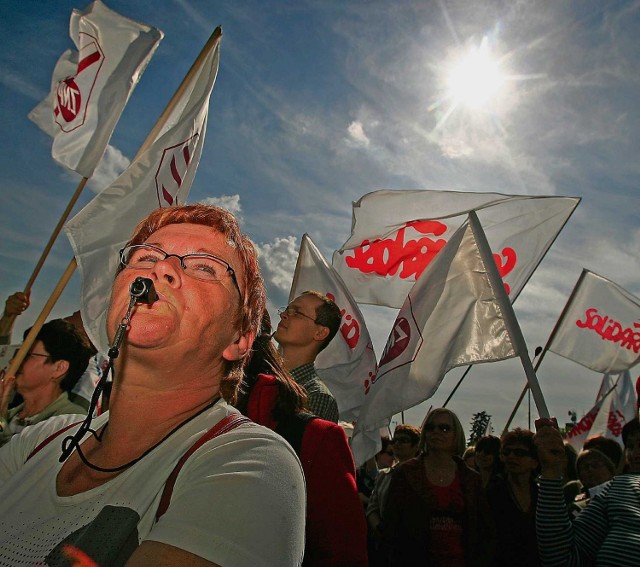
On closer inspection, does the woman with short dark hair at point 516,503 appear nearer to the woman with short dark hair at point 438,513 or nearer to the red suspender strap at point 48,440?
the woman with short dark hair at point 438,513

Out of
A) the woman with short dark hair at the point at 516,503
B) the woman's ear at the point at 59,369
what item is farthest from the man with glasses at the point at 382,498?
the woman's ear at the point at 59,369

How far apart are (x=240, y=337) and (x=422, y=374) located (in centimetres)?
337

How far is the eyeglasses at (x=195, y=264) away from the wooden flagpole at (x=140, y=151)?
2.10 m

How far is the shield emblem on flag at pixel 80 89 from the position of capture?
4.79 m

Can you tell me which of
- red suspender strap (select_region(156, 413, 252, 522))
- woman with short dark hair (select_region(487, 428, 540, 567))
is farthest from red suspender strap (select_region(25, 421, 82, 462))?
woman with short dark hair (select_region(487, 428, 540, 567))

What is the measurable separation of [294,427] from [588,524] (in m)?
2.09

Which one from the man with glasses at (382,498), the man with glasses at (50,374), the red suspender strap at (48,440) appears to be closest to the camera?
the red suspender strap at (48,440)

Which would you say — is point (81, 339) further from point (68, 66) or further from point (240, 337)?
point (68, 66)

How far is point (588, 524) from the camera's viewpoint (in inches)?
114

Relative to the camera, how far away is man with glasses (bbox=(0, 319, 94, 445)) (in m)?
3.54

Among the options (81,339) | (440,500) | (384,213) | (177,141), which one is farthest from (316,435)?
(384,213)

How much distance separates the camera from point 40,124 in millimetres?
5047

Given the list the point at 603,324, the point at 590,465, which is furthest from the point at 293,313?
the point at 603,324

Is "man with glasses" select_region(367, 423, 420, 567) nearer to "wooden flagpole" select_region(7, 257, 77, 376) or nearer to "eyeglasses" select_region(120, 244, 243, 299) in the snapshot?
"wooden flagpole" select_region(7, 257, 77, 376)
